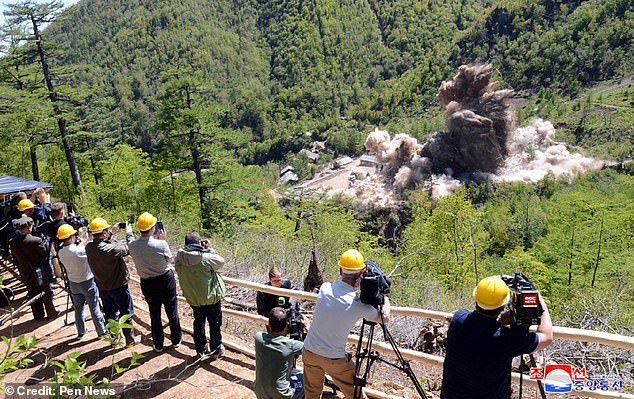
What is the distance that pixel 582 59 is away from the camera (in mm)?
62688

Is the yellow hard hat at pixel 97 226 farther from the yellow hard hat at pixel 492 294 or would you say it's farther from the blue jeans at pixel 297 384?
the yellow hard hat at pixel 492 294

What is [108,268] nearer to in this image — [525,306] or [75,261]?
[75,261]

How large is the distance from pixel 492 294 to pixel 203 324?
3.51 m

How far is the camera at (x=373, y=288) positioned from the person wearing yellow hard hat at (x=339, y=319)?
0.21 ft

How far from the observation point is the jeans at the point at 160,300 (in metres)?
4.93

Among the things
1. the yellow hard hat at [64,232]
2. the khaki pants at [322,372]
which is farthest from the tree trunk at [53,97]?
the khaki pants at [322,372]

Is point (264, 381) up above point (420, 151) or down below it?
above

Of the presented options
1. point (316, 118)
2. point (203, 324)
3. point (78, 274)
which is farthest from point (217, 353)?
point (316, 118)

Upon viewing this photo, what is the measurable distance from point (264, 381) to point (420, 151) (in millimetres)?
40806

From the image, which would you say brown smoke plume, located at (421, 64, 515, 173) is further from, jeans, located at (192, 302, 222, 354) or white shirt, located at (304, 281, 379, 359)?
white shirt, located at (304, 281, 379, 359)

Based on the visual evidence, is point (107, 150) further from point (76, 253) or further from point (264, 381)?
point (264, 381)

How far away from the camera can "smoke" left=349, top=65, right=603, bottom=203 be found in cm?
3819

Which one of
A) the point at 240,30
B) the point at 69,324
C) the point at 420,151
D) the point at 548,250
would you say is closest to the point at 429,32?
the point at 240,30

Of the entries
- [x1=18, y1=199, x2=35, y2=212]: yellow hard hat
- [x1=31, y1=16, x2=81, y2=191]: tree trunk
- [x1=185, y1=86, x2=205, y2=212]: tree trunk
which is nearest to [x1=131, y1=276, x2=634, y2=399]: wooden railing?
[x1=18, y1=199, x2=35, y2=212]: yellow hard hat
